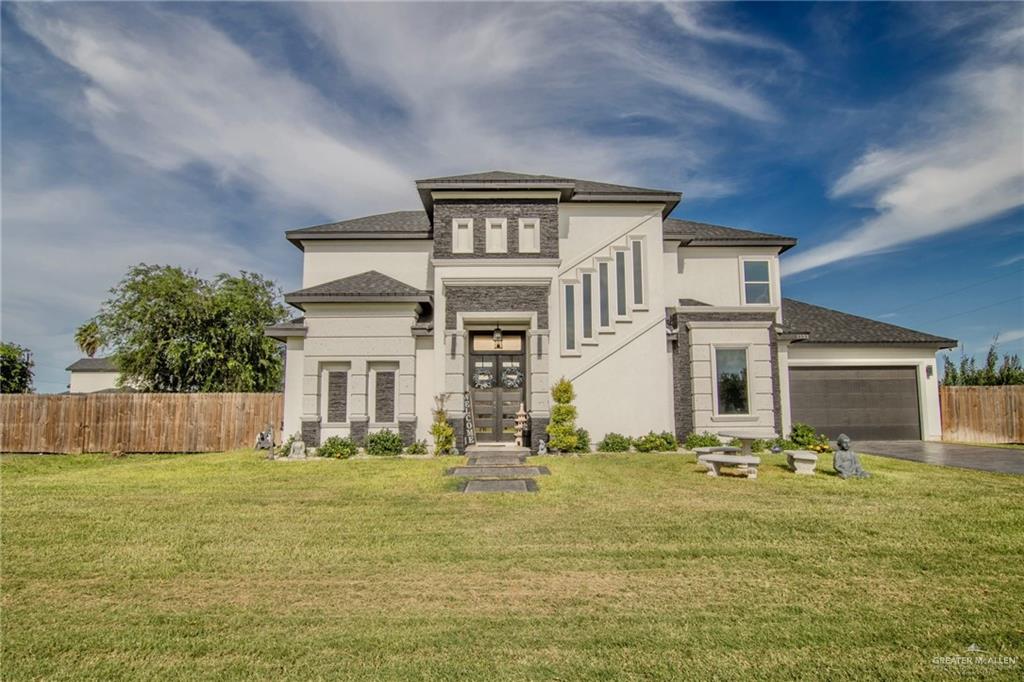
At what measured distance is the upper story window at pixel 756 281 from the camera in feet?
56.4

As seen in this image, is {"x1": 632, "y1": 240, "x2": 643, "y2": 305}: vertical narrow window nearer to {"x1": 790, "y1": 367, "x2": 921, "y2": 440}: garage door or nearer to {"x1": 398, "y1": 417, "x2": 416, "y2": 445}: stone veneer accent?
{"x1": 790, "y1": 367, "x2": 921, "y2": 440}: garage door

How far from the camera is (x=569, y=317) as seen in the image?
48.5ft

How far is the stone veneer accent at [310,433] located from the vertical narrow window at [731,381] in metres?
11.6

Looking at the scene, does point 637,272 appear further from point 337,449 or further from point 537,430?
point 337,449

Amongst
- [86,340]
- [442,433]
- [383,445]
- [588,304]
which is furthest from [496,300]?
[86,340]

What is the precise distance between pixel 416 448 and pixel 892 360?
53.5 feet

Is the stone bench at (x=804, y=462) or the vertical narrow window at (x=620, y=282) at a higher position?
the vertical narrow window at (x=620, y=282)

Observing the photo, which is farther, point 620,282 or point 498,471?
point 620,282

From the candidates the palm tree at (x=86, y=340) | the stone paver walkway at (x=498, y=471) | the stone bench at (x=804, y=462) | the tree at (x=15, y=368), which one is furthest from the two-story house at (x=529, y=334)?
the palm tree at (x=86, y=340)


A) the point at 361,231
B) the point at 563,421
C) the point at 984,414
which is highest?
the point at 361,231

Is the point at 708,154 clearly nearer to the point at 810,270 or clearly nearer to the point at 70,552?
the point at 810,270

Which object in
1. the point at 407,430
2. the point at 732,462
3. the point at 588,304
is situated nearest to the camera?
the point at 732,462

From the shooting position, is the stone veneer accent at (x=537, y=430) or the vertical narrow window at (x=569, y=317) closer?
the stone veneer accent at (x=537, y=430)

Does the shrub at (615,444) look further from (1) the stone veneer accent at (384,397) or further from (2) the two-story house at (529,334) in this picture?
(1) the stone veneer accent at (384,397)
